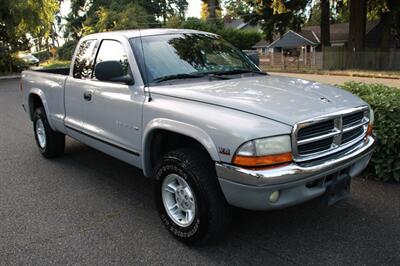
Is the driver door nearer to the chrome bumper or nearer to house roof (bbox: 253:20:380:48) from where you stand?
the chrome bumper

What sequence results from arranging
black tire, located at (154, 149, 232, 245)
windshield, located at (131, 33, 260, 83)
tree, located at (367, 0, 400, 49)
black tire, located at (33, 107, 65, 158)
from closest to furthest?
black tire, located at (154, 149, 232, 245)
windshield, located at (131, 33, 260, 83)
black tire, located at (33, 107, 65, 158)
tree, located at (367, 0, 400, 49)

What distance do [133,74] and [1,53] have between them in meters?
27.0

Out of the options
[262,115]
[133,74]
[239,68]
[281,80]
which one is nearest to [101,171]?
[133,74]

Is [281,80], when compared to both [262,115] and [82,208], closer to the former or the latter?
[262,115]

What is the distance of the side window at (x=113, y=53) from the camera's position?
4312mm

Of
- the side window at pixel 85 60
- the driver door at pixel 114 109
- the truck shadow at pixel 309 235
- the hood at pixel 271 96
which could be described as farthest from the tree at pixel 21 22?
the hood at pixel 271 96

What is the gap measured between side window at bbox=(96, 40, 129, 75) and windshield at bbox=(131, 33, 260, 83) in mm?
173

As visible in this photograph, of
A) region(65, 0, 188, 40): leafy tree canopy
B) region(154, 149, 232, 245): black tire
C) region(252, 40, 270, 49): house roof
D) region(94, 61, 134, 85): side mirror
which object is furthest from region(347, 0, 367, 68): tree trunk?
region(154, 149, 232, 245): black tire

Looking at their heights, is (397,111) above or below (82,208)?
above

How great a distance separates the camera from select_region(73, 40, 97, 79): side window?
5027 millimetres

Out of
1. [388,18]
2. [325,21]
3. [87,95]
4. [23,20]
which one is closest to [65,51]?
[23,20]

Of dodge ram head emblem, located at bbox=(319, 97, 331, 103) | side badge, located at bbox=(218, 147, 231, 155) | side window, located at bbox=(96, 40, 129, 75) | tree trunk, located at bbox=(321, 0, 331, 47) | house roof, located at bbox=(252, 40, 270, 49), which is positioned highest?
tree trunk, located at bbox=(321, 0, 331, 47)

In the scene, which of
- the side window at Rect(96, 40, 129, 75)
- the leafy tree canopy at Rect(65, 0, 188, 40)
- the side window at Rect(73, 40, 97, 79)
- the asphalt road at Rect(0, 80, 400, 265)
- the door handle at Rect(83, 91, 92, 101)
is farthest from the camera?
the leafy tree canopy at Rect(65, 0, 188, 40)

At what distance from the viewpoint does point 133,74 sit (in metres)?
4.09
